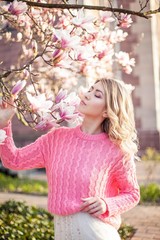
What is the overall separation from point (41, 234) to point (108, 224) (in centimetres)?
210

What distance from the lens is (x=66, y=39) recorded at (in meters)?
2.00

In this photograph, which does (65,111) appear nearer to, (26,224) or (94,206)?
(94,206)

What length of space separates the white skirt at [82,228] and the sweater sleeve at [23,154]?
0.35m

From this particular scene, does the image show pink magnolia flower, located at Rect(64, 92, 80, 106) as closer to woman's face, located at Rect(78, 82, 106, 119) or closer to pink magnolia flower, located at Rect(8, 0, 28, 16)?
woman's face, located at Rect(78, 82, 106, 119)

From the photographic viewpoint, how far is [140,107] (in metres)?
13.4

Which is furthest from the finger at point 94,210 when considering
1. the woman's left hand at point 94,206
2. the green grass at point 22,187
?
the green grass at point 22,187

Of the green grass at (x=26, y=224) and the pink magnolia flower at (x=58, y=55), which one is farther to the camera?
the green grass at (x=26, y=224)

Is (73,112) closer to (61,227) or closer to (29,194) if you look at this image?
(61,227)

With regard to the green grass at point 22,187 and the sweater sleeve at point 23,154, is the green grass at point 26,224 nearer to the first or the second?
the sweater sleeve at point 23,154

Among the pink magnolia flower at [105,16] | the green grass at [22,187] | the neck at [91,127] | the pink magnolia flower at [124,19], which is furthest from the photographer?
the green grass at [22,187]

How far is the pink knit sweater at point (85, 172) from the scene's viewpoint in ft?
6.70

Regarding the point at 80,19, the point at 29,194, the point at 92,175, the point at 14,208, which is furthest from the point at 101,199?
the point at 29,194

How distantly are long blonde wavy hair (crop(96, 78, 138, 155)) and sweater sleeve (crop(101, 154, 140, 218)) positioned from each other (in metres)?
0.08

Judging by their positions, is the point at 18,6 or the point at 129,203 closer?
the point at 129,203
